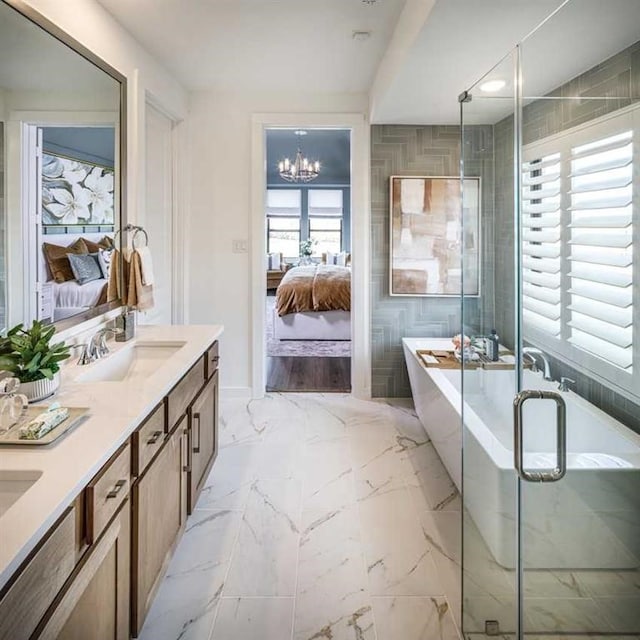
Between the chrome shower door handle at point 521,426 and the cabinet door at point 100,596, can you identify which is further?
the chrome shower door handle at point 521,426

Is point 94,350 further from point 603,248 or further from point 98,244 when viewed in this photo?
point 603,248

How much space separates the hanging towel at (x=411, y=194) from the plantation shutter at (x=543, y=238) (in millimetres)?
2524

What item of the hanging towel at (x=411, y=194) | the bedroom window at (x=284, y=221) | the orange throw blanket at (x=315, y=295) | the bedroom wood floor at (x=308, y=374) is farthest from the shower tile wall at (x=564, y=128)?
the bedroom window at (x=284, y=221)

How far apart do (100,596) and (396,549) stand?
4.34 ft

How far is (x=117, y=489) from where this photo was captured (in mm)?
1362

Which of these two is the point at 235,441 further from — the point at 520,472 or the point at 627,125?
the point at 627,125

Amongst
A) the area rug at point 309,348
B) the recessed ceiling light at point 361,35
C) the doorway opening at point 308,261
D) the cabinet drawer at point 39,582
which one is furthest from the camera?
the area rug at point 309,348

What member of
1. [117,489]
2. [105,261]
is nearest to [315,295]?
[105,261]

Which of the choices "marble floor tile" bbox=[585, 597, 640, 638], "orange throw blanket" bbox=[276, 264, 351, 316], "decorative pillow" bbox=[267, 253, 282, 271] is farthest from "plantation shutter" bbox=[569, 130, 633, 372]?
"decorative pillow" bbox=[267, 253, 282, 271]

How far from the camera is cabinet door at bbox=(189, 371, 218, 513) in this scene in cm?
228

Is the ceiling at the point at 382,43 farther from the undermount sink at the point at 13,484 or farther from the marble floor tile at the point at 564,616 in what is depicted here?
the undermount sink at the point at 13,484

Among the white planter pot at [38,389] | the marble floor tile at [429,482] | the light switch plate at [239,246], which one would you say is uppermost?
the light switch plate at [239,246]

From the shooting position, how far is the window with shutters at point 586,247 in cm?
159

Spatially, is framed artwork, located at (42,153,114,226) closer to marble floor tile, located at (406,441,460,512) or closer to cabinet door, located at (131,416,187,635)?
cabinet door, located at (131,416,187,635)
